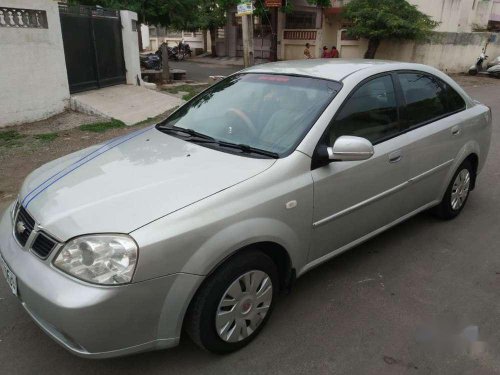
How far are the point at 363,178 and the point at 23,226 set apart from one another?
84.0 inches

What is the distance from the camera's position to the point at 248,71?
3.65 metres

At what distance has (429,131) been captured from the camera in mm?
3604

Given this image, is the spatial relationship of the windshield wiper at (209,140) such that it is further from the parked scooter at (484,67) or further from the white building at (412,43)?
the parked scooter at (484,67)

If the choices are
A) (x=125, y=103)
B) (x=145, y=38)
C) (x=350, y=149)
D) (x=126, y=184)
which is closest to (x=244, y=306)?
(x=126, y=184)

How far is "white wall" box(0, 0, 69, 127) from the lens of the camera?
24.7 ft

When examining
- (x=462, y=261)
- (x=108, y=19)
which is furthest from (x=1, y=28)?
(x=462, y=261)

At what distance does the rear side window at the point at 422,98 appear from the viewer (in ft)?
11.6

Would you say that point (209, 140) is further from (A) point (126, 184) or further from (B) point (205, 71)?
(B) point (205, 71)

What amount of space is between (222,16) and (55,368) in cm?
2736

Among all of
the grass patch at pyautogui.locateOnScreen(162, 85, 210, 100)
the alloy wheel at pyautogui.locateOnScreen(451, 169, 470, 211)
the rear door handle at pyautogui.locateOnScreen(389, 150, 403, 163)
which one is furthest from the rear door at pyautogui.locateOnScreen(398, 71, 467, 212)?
the grass patch at pyautogui.locateOnScreen(162, 85, 210, 100)

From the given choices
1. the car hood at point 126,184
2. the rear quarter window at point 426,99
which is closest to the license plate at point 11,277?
the car hood at point 126,184

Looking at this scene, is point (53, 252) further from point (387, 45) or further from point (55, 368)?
point (387, 45)

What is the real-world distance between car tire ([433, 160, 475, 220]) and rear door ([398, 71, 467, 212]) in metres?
0.19

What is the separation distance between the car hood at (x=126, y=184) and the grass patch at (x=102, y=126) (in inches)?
198
